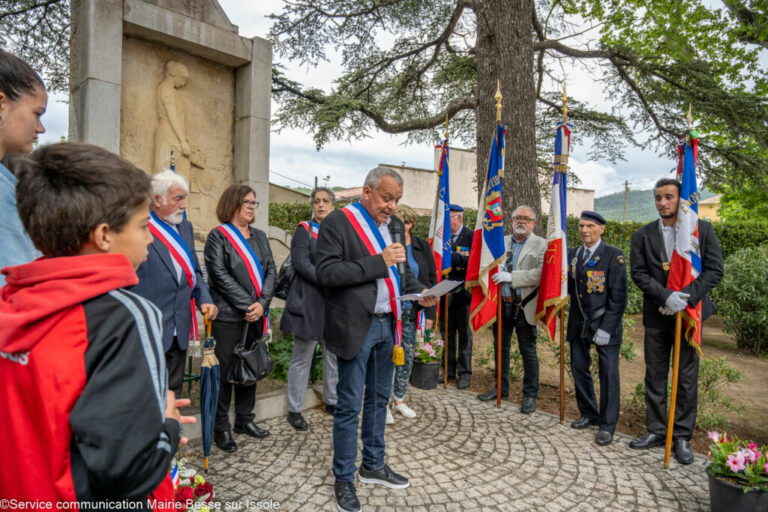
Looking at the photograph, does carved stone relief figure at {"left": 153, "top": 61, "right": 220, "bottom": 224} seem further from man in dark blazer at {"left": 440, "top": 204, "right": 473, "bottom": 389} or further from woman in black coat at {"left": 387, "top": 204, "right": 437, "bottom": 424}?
man in dark blazer at {"left": 440, "top": 204, "right": 473, "bottom": 389}

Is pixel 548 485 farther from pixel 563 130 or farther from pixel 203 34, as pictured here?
pixel 203 34

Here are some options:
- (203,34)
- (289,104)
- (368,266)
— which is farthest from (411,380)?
(289,104)

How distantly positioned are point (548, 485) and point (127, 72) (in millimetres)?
6046

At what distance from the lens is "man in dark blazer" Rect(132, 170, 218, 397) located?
3.01 m

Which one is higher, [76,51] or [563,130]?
[76,51]

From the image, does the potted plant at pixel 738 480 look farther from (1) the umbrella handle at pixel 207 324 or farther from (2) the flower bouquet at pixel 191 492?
(1) the umbrella handle at pixel 207 324

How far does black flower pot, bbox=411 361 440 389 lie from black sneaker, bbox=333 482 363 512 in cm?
262

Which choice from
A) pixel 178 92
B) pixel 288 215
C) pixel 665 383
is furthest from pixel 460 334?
pixel 288 215

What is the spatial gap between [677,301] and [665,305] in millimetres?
130

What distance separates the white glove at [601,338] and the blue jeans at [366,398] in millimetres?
2194

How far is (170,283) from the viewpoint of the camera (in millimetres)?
3117

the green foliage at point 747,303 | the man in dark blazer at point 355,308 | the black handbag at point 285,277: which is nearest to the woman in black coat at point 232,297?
the black handbag at point 285,277

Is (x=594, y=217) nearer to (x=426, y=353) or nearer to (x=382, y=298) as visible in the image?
(x=426, y=353)

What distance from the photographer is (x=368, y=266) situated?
113 inches
